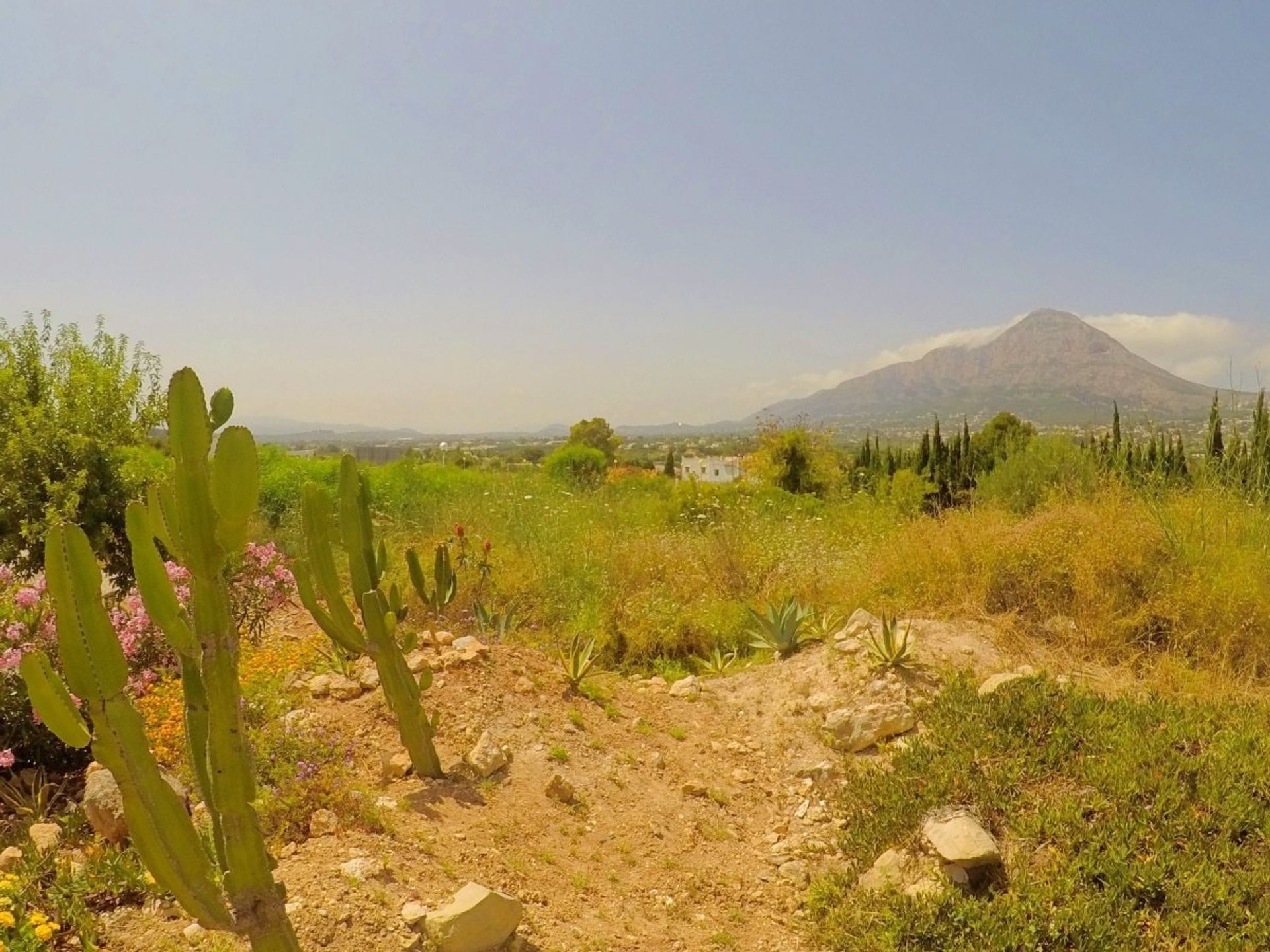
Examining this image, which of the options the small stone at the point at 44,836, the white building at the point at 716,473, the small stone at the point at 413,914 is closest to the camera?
the small stone at the point at 413,914

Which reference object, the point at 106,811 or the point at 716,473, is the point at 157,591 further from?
the point at 716,473

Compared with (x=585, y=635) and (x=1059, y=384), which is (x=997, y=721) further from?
(x=1059, y=384)

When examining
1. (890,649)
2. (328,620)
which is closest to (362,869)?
(328,620)

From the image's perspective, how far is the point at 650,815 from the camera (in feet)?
13.3

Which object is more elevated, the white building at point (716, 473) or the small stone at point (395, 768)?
the white building at point (716, 473)

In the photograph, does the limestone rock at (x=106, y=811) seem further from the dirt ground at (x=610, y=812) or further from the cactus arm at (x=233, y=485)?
the cactus arm at (x=233, y=485)

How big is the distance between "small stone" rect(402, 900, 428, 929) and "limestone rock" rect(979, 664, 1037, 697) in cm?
366

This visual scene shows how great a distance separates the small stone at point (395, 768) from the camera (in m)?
3.90

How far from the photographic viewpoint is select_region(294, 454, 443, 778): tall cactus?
3.51 meters

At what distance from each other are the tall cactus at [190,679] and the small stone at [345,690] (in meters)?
2.47

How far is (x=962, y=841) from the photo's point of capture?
11.0 ft

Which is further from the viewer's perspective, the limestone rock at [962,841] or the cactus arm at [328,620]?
the cactus arm at [328,620]

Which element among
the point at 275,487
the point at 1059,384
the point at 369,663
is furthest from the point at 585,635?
the point at 1059,384

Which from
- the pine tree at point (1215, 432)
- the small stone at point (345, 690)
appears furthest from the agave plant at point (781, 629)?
the pine tree at point (1215, 432)
